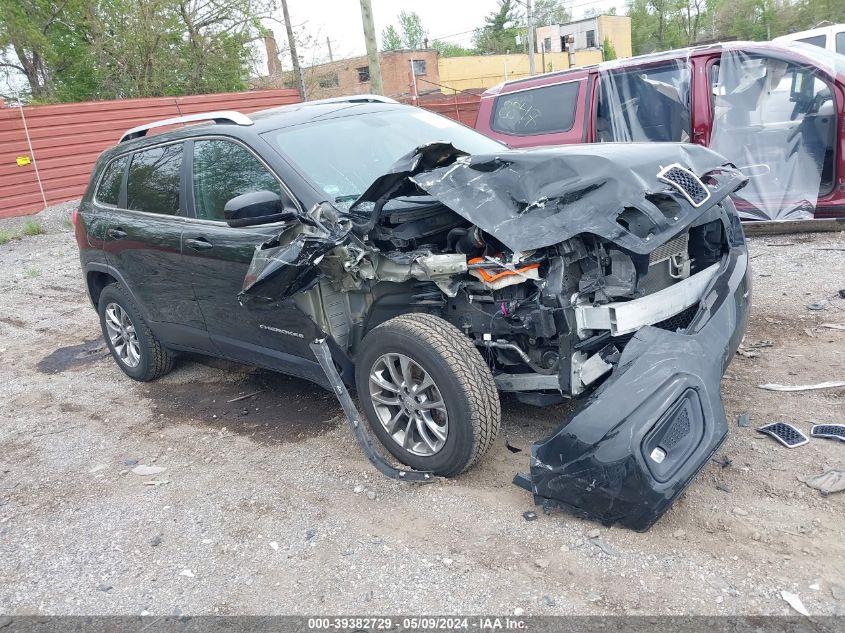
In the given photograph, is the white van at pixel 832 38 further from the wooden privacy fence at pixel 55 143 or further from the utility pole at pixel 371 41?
the wooden privacy fence at pixel 55 143

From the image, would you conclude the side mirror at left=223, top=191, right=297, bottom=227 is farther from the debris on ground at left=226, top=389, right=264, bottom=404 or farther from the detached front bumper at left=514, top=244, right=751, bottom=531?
the debris on ground at left=226, top=389, right=264, bottom=404

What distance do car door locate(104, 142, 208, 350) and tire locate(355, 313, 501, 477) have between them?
1.68 meters

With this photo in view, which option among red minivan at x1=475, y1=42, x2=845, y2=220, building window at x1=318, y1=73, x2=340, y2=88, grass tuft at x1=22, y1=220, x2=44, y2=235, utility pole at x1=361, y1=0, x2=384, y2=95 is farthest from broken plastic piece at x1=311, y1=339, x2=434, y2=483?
building window at x1=318, y1=73, x2=340, y2=88

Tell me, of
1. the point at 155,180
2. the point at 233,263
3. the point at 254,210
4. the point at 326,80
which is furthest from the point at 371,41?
the point at 326,80

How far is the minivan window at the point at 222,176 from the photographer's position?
4.03 m

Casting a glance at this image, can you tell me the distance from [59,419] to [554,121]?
5.88 metres

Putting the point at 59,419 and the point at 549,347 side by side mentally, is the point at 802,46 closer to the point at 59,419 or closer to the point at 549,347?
the point at 549,347

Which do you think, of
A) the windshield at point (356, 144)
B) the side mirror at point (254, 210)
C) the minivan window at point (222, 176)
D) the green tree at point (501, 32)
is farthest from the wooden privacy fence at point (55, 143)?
the green tree at point (501, 32)

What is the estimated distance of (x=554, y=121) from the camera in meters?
7.96

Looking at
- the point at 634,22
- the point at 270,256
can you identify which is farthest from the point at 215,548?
the point at 634,22

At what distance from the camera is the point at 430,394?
3.40 m

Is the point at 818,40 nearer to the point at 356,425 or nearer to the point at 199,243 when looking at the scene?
the point at 199,243

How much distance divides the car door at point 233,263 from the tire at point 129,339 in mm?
970

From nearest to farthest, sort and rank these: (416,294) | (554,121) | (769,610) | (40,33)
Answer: (769,610) → (416,294) → (554,121) → (40,33)
